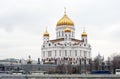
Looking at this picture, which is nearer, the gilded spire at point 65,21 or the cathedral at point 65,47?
the cathedral at point 65,47

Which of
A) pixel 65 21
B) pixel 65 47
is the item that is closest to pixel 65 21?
pixel 65 21

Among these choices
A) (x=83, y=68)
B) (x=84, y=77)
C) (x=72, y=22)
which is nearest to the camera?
(x=84, y=77)

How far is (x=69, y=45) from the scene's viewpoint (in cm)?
8725

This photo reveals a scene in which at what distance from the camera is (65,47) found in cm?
8694

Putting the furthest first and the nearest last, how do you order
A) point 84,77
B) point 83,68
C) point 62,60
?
point 62,60, point 83,68, point 84,77

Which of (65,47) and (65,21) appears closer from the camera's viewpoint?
(65,47)

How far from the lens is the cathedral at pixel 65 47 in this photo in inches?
3425

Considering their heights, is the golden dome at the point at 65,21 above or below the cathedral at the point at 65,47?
above

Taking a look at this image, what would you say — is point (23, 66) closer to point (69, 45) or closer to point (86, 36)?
point (69, 45)

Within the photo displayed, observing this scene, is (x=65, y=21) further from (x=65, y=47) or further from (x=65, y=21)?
(x=65, y=47)

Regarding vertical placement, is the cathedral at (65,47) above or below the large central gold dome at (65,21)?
below

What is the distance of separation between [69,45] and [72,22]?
7.88 meters

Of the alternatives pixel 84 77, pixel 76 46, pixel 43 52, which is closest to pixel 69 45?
pixel 76 46

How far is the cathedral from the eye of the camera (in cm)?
8700
